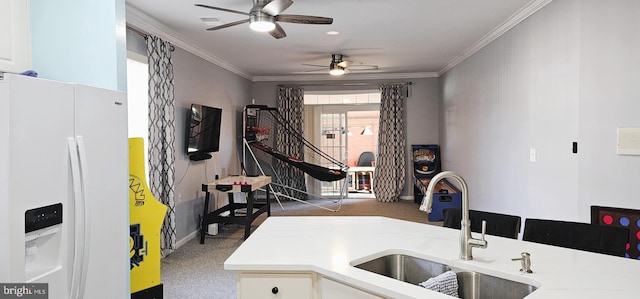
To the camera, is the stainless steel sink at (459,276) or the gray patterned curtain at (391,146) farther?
the gray patterned curtain at (391,146)

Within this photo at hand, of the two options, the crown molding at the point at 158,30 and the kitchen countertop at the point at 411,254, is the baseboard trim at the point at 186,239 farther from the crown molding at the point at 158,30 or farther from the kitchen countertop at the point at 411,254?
the kitchen countertop at the point at 411,254

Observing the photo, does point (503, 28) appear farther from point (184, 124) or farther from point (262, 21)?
point (184, 124)

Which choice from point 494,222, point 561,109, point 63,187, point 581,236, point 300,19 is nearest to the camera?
point 63,187

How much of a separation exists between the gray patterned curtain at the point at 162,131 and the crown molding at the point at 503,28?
351 cm

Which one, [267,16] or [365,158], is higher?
[267,16]

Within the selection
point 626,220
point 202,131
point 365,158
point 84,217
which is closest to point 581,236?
point 626,220

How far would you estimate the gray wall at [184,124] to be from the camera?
15.0 ft

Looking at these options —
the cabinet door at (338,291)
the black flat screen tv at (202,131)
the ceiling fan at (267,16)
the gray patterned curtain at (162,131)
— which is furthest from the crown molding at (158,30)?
the cabinet door at (338,291)

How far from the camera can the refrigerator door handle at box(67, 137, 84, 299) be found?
178cm

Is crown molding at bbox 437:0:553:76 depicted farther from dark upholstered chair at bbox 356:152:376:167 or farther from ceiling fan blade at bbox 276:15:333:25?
dark upholstered chair at bbox 356:152:376:167

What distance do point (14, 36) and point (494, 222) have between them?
274 cm

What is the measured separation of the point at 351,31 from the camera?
4426mm

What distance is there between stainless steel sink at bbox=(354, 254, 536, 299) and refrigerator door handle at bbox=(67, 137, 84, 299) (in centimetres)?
127
